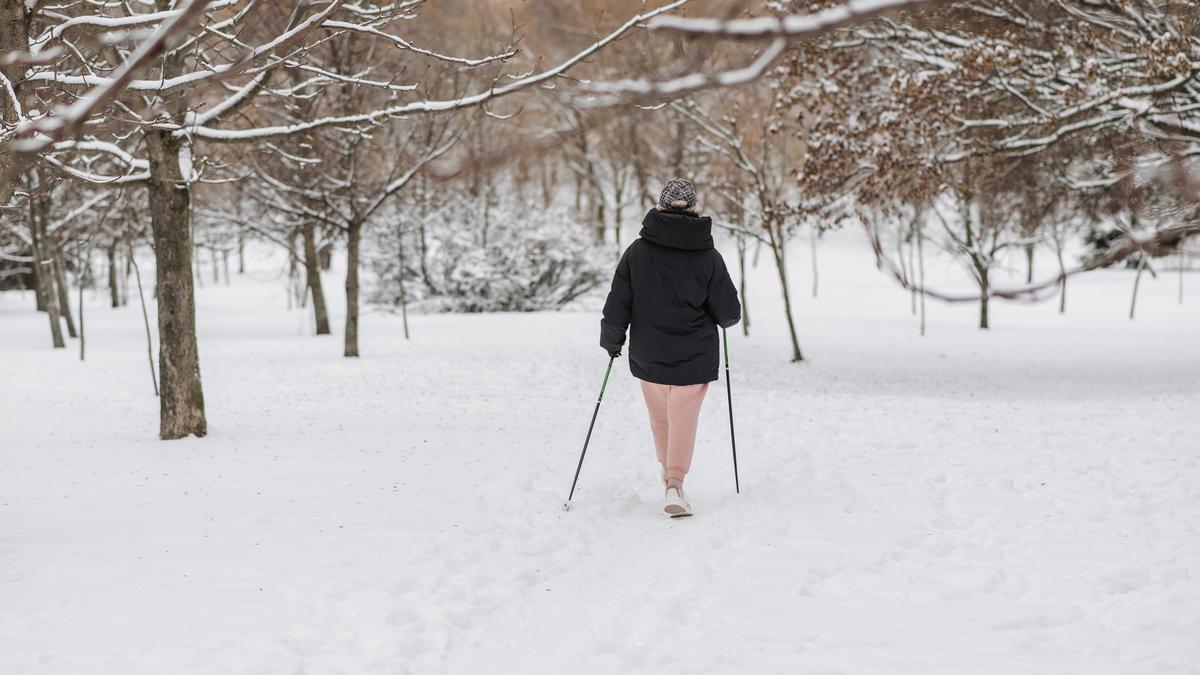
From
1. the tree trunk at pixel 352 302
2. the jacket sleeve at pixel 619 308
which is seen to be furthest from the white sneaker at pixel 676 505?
the tree trunk at pixel 352 302

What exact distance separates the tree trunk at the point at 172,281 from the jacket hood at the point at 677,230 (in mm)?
4553

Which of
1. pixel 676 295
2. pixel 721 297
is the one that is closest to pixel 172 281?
pixel 676 295

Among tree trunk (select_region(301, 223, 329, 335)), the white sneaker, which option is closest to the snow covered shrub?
tree trunk (select_region(301, 223, 329, 335))

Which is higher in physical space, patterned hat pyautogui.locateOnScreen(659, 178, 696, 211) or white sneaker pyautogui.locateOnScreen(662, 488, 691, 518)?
patterned hat pyautogui.locateOnScreen(659, 178, 696, 211)

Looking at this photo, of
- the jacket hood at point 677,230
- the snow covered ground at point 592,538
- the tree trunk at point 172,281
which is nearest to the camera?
the snow covered ground at point 592,538

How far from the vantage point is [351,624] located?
4051 millimetres

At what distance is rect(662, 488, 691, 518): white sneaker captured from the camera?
5812 millimetres

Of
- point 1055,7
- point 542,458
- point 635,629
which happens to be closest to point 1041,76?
point 1055,7

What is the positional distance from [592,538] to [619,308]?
4.82 ft

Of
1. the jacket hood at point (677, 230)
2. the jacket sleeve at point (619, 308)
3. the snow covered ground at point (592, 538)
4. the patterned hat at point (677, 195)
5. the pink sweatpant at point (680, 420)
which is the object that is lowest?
the snow covered ground at point (592, 538)

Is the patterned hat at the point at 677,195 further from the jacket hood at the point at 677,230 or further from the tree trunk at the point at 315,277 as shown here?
the tree trunk at the point at 315,277

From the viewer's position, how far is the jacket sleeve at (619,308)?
5934 millimetres

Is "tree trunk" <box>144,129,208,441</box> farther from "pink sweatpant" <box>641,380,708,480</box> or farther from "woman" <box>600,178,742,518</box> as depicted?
"pink sweatpant" <box>641,380,708,480</box>

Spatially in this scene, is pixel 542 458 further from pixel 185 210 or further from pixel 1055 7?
pixel 1055 7
